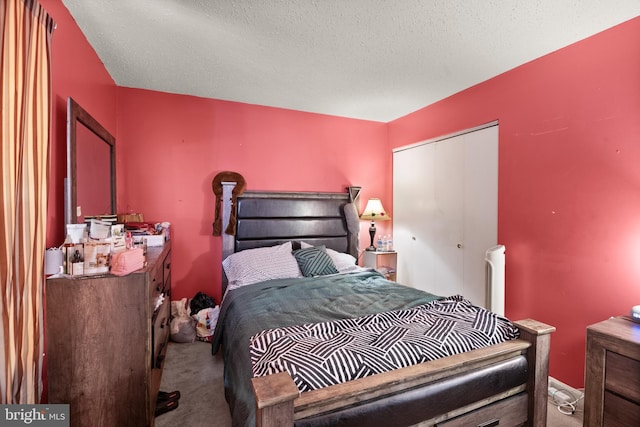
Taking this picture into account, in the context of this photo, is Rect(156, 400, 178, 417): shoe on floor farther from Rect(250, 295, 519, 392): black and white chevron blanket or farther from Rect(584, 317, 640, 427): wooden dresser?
Rect(584, 317, 640, 427): wooden dresser

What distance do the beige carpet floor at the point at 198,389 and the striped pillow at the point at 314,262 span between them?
1.10 m

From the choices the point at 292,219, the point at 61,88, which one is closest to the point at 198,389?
the point at 292,219

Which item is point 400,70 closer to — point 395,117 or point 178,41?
point 395,117

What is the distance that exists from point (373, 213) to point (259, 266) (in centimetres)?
173

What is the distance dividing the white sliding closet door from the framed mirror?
10.5 feet

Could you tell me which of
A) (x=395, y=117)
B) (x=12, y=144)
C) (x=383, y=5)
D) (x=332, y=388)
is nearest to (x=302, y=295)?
(x=332, y=388)

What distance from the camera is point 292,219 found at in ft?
10.9

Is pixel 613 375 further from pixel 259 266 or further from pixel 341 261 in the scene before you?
pixel 259 266

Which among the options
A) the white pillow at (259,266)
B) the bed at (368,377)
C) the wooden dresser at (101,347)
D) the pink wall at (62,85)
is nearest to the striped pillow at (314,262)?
the white pillow at (259,266)

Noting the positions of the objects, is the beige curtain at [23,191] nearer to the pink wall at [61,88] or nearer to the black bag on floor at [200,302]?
the pink wall at [61,88]

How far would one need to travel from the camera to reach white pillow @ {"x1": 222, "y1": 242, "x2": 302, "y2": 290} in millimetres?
2588

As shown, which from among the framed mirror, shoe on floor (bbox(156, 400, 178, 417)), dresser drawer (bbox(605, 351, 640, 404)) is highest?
the framed mirror

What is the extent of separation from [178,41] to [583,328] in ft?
11.9

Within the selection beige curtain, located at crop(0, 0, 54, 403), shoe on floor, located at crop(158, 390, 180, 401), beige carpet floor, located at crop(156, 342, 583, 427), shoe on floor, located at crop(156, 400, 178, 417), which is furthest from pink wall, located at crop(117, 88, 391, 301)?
beige curtain, located at crop(0, 0, 54, 403)
